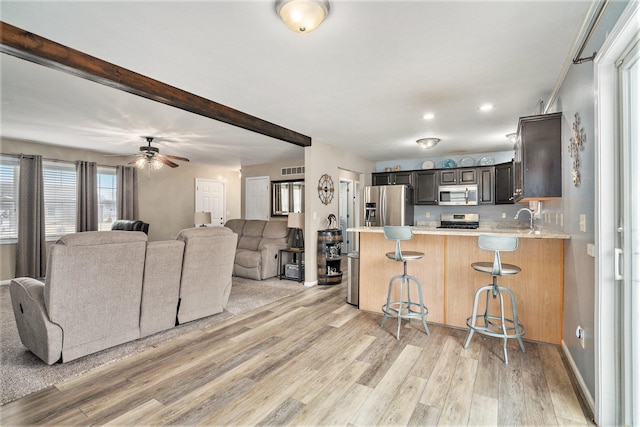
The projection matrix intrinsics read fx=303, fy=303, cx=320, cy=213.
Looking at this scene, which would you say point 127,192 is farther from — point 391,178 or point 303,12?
point 303,12

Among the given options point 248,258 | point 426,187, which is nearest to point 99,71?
point 248,258

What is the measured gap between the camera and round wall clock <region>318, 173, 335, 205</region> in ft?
17.5

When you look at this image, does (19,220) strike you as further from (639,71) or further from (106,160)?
(639,71)

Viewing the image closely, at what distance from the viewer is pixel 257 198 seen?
8211 millimetres

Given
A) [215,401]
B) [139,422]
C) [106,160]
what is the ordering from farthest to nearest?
1. [106,160]
2. [215,401]
3. [139,422]

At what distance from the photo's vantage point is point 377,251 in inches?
149

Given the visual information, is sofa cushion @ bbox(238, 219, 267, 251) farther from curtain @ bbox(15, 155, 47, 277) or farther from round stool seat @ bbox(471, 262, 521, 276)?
round stool seat @ bbox(471, 262, 521, 276)

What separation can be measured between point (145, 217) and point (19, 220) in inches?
86.7

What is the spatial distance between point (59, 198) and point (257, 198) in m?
4.09

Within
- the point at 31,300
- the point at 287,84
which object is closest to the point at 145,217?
the point at 31,300

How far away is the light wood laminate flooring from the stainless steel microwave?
13.2ft

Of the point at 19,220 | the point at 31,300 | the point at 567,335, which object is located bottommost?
the point at 567,335

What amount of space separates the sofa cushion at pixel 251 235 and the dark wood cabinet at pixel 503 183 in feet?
15.9

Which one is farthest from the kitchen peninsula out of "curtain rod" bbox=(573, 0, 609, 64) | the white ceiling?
the white ceiling
